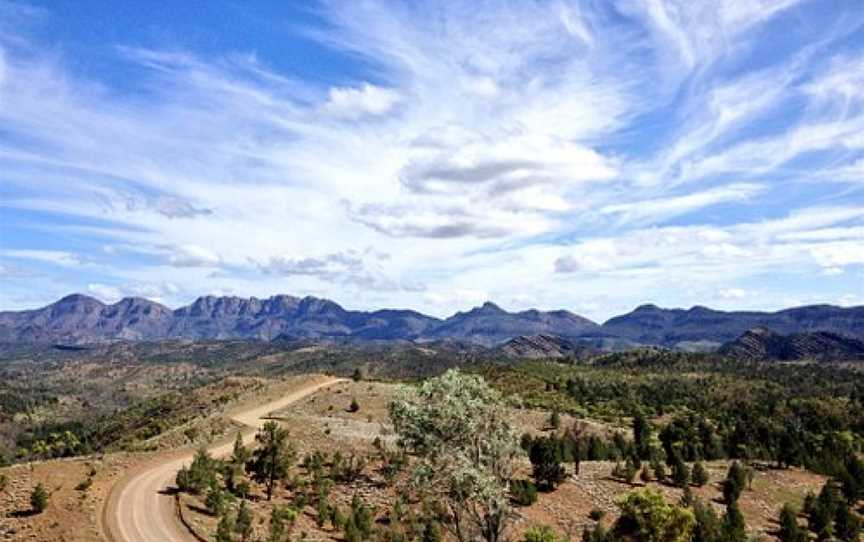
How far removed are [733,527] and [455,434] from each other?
3180 centimetres

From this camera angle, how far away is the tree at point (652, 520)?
151ft

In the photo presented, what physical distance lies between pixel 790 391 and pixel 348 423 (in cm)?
14329

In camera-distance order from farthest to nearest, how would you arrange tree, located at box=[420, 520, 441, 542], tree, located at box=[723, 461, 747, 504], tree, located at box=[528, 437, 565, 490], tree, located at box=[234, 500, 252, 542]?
tree, located at box=[723, 461, 747, 504], tree, located at box=[528, 437, 565, 490], tree, located at box=[420, 520, 441, 542], tree, located at box=[234, 500, 252, 542]

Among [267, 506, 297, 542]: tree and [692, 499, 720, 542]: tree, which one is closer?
[267, 506, 297, 542]: tree

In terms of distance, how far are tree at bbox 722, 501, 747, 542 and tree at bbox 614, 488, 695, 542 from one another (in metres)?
2.79

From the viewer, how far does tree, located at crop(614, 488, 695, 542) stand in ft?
151

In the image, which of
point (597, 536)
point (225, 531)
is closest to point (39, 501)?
point (225, 531)

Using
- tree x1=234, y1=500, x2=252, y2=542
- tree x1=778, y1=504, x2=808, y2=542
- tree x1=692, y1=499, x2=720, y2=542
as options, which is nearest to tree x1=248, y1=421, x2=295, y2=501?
tree x1=234, y1=500, x2=252, y2=542

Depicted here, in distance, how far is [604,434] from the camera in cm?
9481

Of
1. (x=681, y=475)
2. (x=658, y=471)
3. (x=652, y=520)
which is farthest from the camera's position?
(x=658, y=471)

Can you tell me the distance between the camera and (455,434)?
27625 millimetres

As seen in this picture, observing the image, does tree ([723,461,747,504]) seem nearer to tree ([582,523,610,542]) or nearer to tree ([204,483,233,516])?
tree ([582,523,610,542])

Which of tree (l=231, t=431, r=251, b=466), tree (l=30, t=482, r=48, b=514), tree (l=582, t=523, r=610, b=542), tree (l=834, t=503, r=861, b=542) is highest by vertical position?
tree (l=231, t=431, r=251, b=466)

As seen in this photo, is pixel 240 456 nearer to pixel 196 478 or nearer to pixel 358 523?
pixel 196 478
